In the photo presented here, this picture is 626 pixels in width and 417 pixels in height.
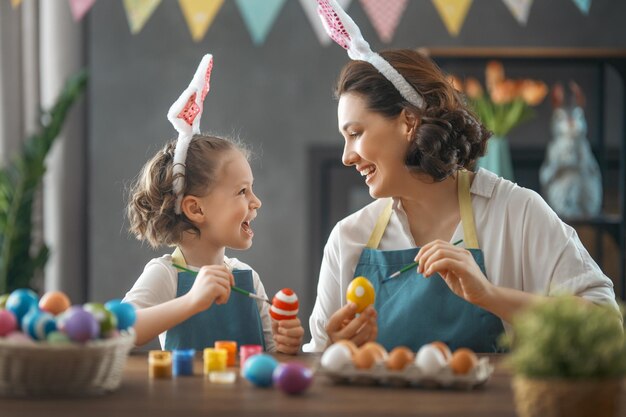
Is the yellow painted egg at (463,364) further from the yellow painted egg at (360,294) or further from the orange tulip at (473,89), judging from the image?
the orange tulip at (473,89)

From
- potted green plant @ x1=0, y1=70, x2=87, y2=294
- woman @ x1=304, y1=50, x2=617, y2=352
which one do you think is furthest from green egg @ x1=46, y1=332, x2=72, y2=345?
potted green plant @ x1=0, y1=70, x2=87, y2=294

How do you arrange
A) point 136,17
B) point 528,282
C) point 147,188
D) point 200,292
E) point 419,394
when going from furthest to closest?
point 136,17
point 147,188
point 528,282
point 200,292
point 419,394

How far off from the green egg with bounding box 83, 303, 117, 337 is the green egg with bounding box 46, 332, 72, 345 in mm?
51

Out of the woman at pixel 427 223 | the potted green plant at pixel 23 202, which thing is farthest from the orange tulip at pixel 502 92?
the woman at pixel 427 223

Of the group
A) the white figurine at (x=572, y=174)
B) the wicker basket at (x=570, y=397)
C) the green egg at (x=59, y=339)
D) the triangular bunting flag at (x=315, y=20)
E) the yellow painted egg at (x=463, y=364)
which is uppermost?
the triangular bunting flag at (x=315, y=20)

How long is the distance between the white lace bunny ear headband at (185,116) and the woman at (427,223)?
0.32 metres

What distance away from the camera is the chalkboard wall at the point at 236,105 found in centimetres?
465

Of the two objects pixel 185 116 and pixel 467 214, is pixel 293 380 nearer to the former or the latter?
pixel 467 214

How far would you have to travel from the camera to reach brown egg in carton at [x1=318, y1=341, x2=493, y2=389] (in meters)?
1.43

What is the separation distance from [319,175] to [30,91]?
4.43ft

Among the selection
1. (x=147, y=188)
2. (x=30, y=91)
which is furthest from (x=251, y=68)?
(x=147, y=188)

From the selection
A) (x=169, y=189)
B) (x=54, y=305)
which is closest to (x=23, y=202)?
(x=169, y=189)

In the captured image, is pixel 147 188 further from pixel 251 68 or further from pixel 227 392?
pixel 251 68

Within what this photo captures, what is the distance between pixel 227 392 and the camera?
4.75 feet
